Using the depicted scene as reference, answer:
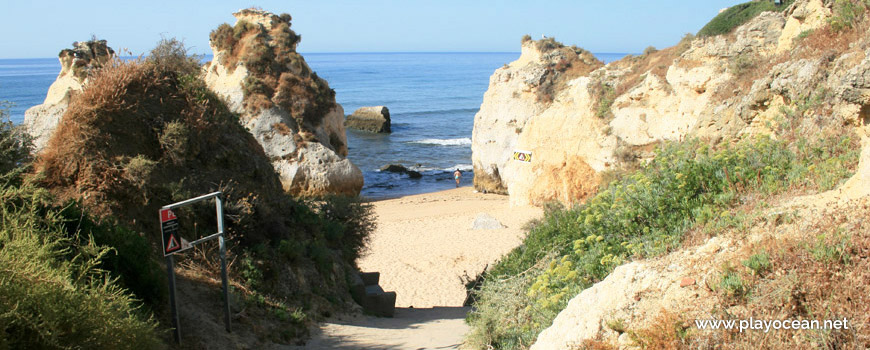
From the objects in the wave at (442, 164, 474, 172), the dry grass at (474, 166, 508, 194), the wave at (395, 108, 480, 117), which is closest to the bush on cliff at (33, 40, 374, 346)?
the dry grass at (474, 166, 508, 194)

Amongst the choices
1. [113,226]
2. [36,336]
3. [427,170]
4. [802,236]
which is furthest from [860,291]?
[427,170]

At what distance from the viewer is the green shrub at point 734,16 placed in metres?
22.4

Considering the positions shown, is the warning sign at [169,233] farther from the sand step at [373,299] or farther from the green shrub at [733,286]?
the green shrub at [733,286]

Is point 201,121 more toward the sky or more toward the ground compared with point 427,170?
more toward the sky

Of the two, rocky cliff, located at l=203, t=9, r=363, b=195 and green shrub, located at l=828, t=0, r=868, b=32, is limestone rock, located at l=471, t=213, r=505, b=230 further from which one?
green shrub, located at l=828, t=0, r=868, b=32

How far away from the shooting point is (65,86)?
18016 millimetres

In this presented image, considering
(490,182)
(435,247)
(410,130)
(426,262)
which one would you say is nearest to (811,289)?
(426,262)

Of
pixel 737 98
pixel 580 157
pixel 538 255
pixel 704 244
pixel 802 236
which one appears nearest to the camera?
pixel 802 236

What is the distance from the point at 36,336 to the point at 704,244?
224 inches

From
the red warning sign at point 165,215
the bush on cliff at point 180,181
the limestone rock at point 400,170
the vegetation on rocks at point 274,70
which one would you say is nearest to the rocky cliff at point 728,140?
the red warning sign at point 165,215

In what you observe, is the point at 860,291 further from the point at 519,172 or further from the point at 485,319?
the point at 519,172

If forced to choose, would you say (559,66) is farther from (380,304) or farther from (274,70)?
(380,304)

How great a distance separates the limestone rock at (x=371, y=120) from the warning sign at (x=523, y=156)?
34686 mm

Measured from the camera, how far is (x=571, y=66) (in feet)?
100
